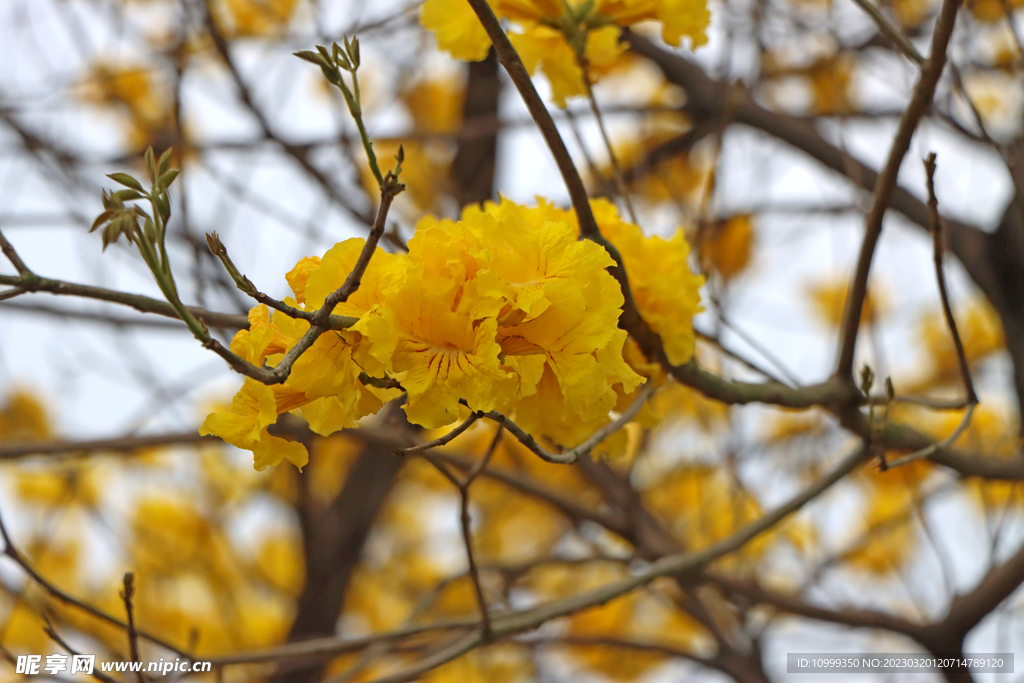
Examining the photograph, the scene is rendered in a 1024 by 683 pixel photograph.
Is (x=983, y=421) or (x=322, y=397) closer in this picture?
(x=322, y=397)

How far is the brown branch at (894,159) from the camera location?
45.8 inches

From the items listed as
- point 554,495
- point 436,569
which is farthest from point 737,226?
point 436,569

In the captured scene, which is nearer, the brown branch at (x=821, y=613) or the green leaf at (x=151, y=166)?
the green leaf at (x=151, y=166)

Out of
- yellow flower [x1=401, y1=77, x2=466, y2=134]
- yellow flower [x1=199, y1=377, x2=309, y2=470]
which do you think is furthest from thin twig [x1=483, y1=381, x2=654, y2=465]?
yellow flower [x1=401, y1=77, x2=466, y2=134]

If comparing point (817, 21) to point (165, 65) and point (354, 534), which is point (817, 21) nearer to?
point (165, 65)

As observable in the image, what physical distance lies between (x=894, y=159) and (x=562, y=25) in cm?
60

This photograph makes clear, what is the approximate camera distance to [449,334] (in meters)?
0.83

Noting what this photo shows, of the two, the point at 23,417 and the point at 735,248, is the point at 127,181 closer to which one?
the point at 735,248

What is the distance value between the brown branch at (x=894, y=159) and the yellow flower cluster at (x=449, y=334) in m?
0.65

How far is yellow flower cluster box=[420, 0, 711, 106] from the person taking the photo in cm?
127

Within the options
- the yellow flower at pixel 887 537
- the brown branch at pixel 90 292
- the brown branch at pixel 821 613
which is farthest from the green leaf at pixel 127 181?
the yellow flower at pixel 887 537

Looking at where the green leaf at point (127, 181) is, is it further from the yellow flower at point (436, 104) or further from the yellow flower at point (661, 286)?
the yellow flower at point (436, 104)

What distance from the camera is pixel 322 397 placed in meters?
0.91

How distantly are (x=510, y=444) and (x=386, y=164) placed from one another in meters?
1.98
